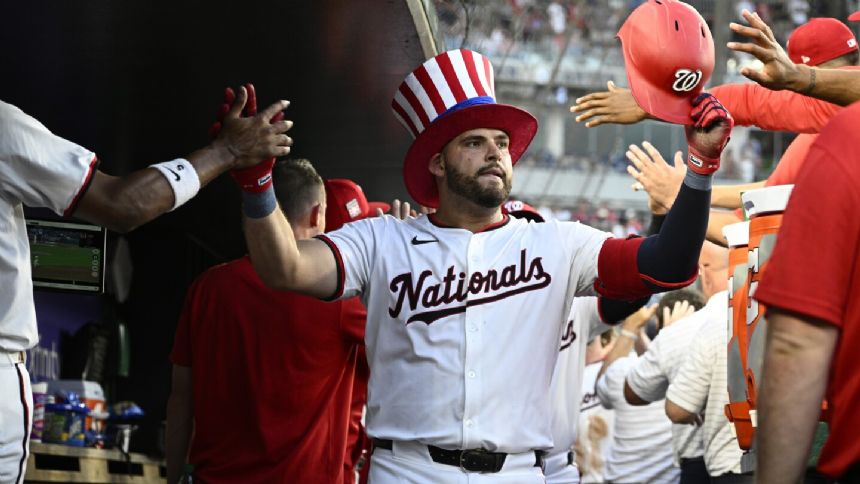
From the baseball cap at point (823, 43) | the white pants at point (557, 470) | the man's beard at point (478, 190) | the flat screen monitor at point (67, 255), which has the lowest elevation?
the white pants at point (557, 470)

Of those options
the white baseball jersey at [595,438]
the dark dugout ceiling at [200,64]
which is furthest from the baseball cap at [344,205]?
the white baseball jersey at [595,438]

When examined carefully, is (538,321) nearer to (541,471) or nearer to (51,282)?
(541,471)

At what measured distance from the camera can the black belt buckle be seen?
160 inches

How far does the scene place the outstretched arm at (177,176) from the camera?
3654 millimetres

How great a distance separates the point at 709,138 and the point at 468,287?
953 millimetres

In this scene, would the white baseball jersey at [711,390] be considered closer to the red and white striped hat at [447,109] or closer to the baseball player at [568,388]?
the baseball player at [568,388]

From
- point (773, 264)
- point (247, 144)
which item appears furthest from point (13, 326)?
point (773, 264)

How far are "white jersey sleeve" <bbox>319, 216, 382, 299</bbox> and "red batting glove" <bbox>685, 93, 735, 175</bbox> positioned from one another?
3.81 feet

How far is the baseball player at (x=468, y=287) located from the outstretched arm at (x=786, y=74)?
0.61 feet

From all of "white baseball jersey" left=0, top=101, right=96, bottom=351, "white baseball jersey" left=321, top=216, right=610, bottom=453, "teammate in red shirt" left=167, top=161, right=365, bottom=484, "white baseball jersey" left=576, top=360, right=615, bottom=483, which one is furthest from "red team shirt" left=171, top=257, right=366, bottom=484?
"white baseball jersey" left=576, top=360, right=615, bottom=483

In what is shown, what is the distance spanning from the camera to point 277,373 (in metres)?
5.36

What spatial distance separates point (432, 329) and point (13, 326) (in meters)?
1.30

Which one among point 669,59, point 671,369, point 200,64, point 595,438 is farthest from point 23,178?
point 595,438

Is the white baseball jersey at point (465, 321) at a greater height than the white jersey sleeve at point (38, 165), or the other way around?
the white jersey sleeve at point (38, 165)
